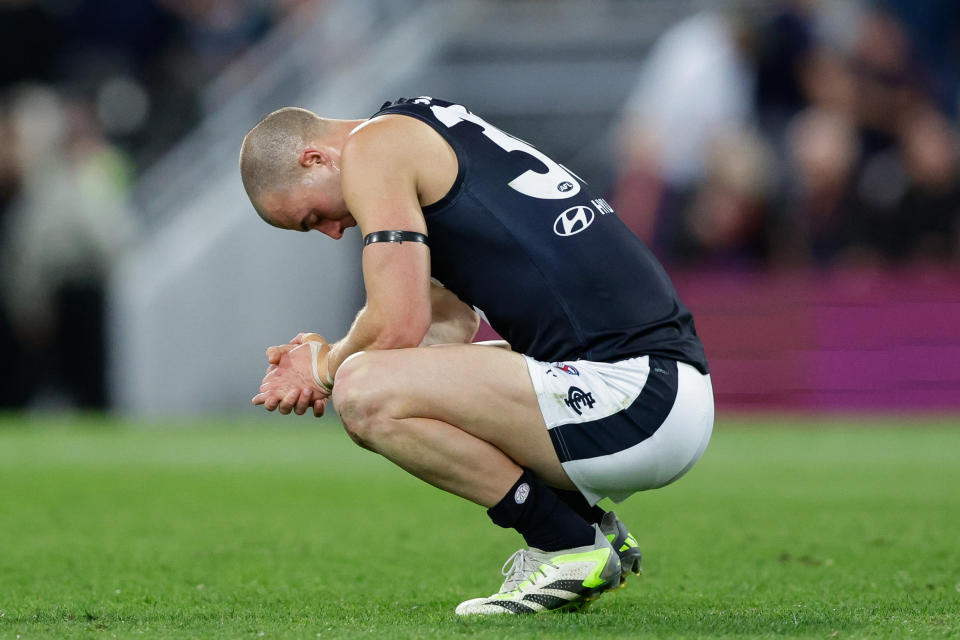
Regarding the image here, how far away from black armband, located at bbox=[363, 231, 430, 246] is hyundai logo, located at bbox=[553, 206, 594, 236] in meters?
0.42

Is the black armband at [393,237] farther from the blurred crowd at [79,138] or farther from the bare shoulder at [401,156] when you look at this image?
the blurred crowd at [79,138]

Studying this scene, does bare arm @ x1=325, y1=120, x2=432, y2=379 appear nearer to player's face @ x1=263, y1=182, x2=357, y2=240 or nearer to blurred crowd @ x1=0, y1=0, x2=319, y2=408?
player's face @ x1=263, y1=182, x2=357, y2=240

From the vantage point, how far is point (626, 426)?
4.30 m

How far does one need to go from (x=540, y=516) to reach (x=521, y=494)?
0.31 feet

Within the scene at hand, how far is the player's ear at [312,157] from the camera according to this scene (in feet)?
14.7

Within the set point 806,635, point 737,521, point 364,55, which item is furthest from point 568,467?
point 364,55

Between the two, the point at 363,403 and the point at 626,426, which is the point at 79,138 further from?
the point at 626,426

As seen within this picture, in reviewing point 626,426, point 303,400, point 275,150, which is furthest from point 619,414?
point 275,150

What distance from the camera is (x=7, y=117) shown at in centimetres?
1490

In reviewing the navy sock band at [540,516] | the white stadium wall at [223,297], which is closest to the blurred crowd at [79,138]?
the white stadium wall at [223,297]

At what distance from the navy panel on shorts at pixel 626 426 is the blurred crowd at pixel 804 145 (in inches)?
324

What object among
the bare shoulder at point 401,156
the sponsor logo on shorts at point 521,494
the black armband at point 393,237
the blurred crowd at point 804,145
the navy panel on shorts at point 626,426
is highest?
the blurred crowd at point 804,145

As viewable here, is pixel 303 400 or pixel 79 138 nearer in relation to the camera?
pixel 303 400

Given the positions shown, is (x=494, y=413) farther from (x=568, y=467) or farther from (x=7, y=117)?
(x=7, y=117)
